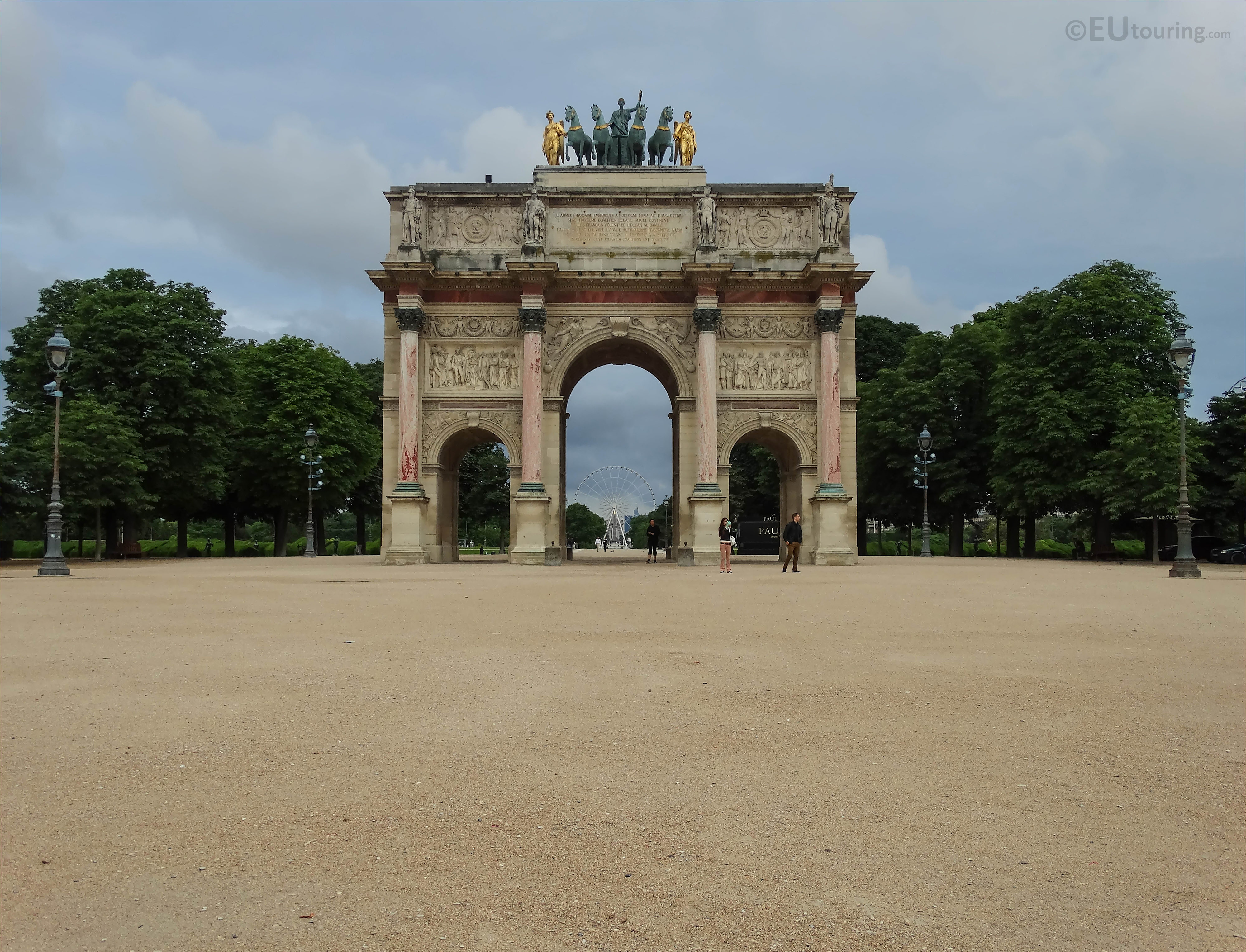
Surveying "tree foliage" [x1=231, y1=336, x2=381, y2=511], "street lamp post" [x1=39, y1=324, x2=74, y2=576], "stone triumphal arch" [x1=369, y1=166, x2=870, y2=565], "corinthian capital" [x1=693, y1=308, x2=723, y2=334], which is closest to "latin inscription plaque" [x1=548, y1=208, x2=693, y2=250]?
"stone triumphal arch" [x1=369, y1=166, x2=870, y2=565]

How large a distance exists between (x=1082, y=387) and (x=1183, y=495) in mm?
17920

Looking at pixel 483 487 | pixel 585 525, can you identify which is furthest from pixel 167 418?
pixel 585 525

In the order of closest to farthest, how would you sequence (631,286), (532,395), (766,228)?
(532,395)
(631,286)
(766,228)

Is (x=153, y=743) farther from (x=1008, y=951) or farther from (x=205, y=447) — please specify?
(x=205, y=447)

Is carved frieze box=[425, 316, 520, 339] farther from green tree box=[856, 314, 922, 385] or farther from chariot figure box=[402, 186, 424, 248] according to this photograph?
green tree box=[856, 314, 922, 385]

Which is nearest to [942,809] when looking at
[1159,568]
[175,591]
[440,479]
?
[175,591]

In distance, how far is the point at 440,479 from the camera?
41094mm

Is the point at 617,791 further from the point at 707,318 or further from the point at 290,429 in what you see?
the point at 290,429

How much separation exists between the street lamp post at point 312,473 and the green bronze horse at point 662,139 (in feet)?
66.1

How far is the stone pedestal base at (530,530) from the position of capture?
37.4m

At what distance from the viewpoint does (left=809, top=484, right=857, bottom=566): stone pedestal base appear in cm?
3831

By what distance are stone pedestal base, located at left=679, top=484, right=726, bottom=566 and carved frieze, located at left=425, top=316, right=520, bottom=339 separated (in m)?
9.78

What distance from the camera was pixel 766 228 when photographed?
40.8 meters

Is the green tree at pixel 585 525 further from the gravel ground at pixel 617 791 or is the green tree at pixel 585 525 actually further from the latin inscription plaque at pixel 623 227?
the gravel ground at pixel 617 791
